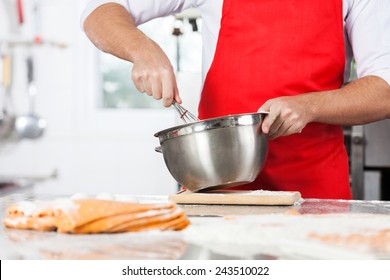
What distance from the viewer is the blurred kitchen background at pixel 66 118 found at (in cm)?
302

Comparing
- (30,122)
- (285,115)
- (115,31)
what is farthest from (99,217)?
(30,122)

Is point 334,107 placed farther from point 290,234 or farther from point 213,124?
point 290,234

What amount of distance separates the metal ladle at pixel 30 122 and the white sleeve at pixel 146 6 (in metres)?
1.47

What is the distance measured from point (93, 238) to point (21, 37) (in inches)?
93.9

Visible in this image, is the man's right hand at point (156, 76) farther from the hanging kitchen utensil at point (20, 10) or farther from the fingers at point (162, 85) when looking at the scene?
the hanging kitchen utensil at point (20, 10)

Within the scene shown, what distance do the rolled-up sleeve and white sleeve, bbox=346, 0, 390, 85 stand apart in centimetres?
42

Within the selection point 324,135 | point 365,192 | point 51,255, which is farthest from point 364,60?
point 51,255

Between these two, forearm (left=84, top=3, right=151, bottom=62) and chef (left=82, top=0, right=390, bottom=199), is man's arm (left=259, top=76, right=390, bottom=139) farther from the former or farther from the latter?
forearm (left=84, top=3, right=151, bottom=62)

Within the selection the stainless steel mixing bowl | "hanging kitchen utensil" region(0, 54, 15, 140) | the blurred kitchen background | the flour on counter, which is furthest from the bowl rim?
"hanging kitchen utensil" region(0, 54, 15, 140)

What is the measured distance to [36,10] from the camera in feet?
9.82

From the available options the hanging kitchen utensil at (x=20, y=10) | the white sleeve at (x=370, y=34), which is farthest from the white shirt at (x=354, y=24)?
the hanging kitchen utensil at (x=20, y=10)

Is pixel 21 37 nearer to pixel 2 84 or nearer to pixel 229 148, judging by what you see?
pixel 2 84

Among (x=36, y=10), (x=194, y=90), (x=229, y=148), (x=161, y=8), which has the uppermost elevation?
(x=36, y=10)

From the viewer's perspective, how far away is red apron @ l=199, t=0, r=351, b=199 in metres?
1.48
